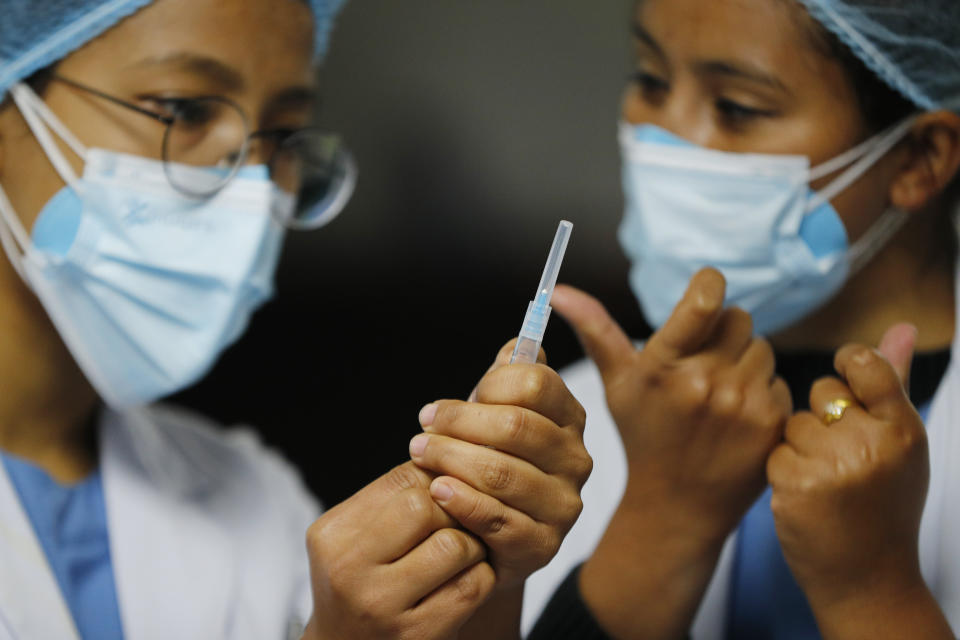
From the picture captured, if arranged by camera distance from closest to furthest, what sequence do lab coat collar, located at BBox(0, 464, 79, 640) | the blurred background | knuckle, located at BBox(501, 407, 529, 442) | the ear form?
knuckle, located at BBox(501, 407, 529, 442)
lab coat collar, located at BBox(0, 464, 79, 640)
the ear
the blurred background

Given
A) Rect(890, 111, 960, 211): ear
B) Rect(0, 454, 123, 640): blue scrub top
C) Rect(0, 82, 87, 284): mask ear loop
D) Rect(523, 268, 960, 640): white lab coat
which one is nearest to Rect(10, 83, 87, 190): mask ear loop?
Rect(0, 82, 87, 284): mask ear loop

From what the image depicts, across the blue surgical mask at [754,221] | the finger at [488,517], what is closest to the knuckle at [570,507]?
the finger at [488,517]

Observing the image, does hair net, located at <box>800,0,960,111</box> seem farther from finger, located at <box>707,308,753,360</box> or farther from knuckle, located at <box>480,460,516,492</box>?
knuckle, located at <box>480,460,516,492</box>

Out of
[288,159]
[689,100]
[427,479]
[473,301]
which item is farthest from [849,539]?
[473,301]

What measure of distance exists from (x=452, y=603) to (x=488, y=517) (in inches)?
2.7

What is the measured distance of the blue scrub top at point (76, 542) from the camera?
916mm

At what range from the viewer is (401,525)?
0.61 meters

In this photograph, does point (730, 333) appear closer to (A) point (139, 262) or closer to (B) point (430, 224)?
(A) point (139, 262)

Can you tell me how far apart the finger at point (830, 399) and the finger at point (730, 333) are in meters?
0.08

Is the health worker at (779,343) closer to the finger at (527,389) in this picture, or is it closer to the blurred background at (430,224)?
the finger at (527,389)

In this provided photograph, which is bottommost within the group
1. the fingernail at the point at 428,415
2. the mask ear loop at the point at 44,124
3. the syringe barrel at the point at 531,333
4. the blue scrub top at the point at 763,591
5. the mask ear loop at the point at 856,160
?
the blue scrub top at the point at 763,591

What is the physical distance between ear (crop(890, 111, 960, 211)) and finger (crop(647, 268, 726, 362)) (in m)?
0.31

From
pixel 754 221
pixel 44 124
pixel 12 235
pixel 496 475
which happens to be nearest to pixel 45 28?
pixel 44 124

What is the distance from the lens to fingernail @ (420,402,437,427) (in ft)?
2.11
